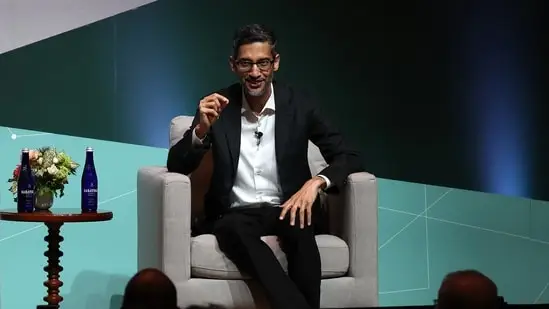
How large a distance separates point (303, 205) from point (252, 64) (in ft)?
2.02

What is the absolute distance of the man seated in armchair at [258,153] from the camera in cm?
316

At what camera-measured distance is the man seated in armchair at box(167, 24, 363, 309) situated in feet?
10.4

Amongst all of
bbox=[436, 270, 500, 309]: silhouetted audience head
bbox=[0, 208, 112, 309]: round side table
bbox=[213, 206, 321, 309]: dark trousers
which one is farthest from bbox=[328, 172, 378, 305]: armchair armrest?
bbox=[436, 270, 500, 309]: silhouetted audience head

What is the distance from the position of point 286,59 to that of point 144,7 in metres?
0.78

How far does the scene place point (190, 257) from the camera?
3.18m

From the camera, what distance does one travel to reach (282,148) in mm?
3398

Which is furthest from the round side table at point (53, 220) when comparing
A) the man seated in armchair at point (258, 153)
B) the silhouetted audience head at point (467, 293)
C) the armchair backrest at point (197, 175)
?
the silhouetted audience head at point (467, 293)

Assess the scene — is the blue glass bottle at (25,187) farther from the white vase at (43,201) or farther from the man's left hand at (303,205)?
the man's left hand at (303,205)

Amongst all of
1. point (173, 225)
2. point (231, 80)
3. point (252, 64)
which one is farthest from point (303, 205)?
point (231, 80)

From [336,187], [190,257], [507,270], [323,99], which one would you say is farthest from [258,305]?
[507,270]

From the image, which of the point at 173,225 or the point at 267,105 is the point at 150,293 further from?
the point at 267,105

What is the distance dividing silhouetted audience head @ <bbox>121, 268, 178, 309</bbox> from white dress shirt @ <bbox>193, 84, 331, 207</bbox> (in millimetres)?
1958

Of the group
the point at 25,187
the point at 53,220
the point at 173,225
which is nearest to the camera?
the point at 173,225

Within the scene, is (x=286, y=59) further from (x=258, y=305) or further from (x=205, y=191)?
(x=258, y=305)
